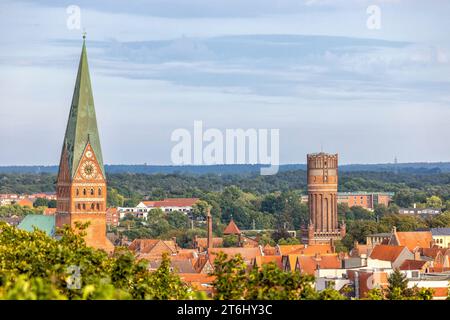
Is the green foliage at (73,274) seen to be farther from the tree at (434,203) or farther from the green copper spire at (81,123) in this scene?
the tree at (434,203)

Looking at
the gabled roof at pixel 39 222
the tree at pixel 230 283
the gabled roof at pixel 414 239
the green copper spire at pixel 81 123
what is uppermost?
the green copper spire at pixel 81 123

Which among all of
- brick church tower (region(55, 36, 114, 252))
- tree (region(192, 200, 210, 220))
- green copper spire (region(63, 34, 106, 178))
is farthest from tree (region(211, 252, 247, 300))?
tree (region(192, 200, 210, 220))

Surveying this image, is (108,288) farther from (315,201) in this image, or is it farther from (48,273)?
(315,201)

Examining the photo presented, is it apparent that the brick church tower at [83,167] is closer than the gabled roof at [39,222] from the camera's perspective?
Yes

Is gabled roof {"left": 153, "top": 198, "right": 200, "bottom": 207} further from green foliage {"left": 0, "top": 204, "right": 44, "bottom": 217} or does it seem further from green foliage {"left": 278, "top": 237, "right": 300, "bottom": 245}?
green foliage {"left": 278, "top": 237, "right": 300, "bottom": 245}

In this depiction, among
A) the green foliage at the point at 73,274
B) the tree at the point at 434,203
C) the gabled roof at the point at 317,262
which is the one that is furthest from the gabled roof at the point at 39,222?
the tree at the point at 434,203

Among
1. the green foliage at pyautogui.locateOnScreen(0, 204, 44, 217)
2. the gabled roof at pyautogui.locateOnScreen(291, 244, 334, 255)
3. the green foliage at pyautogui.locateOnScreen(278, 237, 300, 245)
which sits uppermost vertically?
the green foliage at pyautogui.locateOnScreen(0, 204, 44, 217)
